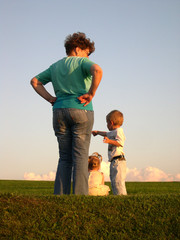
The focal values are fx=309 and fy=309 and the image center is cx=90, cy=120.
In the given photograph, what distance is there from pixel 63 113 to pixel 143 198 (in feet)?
6.57

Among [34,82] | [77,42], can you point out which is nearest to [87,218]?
[34,82]

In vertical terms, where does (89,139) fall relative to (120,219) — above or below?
above

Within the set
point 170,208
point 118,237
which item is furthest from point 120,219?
point 170,208

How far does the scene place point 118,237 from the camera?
3.96 m

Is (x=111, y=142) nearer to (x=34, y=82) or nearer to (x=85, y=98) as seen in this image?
(x=85, y=98)

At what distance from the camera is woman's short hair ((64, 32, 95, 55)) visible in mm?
5941

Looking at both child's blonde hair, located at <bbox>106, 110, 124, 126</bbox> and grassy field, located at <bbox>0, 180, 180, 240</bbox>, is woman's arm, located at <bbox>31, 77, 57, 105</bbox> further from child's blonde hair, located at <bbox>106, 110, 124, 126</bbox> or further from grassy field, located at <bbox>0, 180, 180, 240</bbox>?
grassy field, located at <bbox>0, 180, 180, 240</bbox>

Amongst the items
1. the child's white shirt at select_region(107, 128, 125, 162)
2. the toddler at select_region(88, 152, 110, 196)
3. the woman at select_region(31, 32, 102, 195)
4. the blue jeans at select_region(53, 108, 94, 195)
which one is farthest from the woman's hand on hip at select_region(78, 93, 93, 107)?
the toddler at select_region(88, 152, 110, 196)

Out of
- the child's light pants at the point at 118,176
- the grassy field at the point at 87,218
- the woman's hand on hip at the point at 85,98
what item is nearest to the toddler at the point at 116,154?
the child's light pants at the point at 118,176

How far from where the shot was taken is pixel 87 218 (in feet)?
14.2

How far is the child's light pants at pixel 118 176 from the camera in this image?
655 centimetres

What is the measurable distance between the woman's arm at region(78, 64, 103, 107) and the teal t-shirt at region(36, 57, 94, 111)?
0.10m

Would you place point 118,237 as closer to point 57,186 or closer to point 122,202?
Answer: point 122,202

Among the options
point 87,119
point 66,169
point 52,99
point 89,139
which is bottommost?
point 66,169
